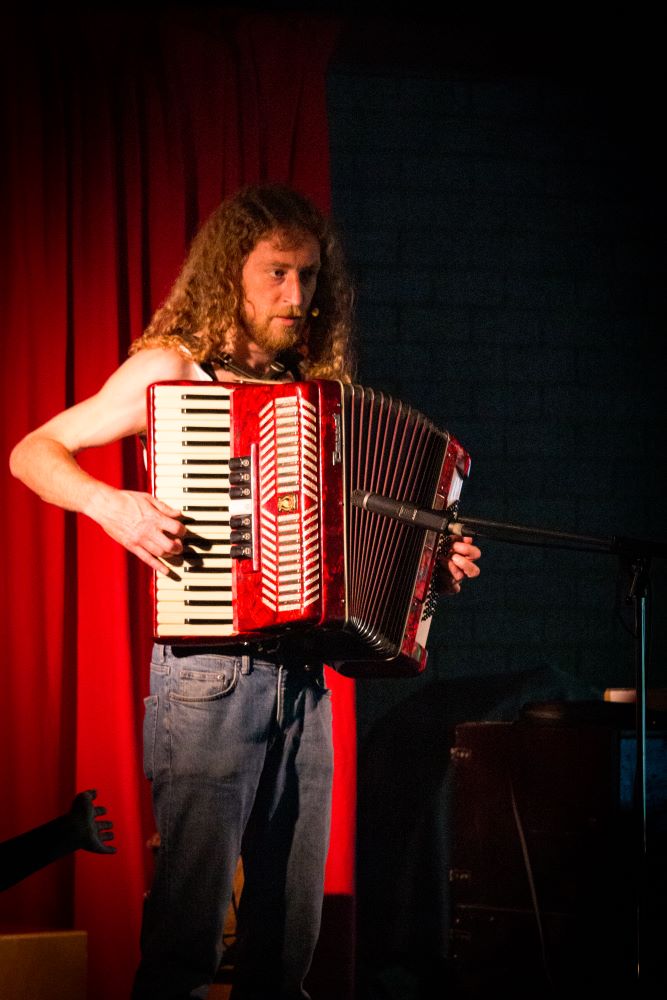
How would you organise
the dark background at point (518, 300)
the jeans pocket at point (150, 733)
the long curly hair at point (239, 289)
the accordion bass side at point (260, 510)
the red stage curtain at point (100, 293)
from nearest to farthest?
the accordion bass side at point (260, 510) < the jeans pocket at point (150, 733) < the long curly hair at point (239, 289) < the red stage curtain at point (100, 293) < the dark background at point (518, 300)

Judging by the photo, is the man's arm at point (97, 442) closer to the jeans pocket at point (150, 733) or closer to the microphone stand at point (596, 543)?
the jeans pocket at point (150, 733)

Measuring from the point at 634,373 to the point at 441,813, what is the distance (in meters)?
1.66

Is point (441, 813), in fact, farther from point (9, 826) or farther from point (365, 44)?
point (365, 44)

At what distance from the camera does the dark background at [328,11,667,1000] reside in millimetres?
3645

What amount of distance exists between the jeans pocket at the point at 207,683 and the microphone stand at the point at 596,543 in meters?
0.36

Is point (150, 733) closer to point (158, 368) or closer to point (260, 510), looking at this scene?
point (260, 510)

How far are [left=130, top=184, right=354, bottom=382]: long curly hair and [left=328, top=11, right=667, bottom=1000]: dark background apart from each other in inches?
48.9

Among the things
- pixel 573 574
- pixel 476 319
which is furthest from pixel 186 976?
pixel 476 319

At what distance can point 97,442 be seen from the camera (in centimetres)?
206

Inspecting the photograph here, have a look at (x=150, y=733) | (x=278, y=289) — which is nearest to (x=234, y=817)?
(x=150, y=733)

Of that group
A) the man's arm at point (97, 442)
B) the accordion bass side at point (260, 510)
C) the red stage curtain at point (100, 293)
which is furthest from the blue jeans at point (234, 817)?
the red stage curtain at point (100, 293)

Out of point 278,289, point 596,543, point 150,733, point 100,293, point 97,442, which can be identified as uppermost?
point 100,293

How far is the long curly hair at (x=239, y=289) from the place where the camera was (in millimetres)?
2150

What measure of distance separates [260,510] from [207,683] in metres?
0.31
